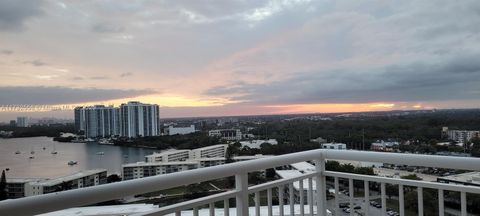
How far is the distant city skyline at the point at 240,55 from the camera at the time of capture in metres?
3.74

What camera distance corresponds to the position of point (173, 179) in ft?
5.47

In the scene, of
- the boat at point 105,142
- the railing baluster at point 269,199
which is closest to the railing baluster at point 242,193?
the railing baluster at point 269,199

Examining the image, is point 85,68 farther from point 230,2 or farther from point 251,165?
point 251,165

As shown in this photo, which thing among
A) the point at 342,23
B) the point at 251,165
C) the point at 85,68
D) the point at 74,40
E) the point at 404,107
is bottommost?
the point at 251,165

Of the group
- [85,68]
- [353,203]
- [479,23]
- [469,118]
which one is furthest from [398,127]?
[85,68]

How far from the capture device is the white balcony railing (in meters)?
1.33

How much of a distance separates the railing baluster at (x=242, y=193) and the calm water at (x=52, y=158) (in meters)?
1.14

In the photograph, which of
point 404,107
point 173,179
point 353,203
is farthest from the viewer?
point 404,107

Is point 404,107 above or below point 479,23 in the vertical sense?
below

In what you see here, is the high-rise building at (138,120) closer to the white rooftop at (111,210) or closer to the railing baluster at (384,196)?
the white rooftop at (111,210)

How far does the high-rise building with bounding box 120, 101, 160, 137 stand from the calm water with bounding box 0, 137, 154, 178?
547mm

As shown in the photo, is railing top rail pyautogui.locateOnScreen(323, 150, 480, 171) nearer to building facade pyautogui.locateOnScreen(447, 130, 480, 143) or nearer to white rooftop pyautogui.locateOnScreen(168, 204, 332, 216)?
white rooftop pyautogui.locateOnScreen(168, 204, 332, 216)

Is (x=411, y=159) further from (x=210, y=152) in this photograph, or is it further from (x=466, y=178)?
(x=210, y=152)

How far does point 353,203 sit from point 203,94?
3275 mm
